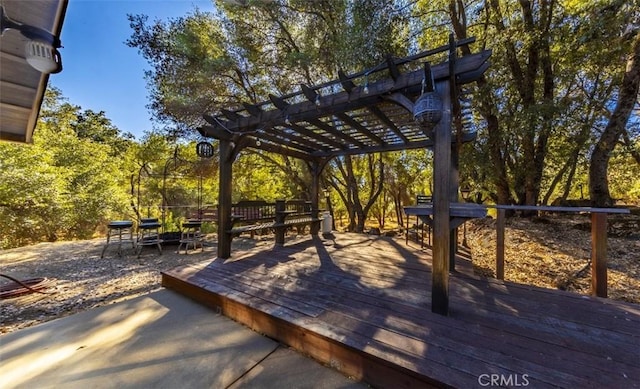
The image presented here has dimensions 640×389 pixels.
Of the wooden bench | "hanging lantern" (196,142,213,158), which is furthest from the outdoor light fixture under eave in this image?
"hanging lantern" (196,142,213,158)

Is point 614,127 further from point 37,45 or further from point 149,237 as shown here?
point 149,237

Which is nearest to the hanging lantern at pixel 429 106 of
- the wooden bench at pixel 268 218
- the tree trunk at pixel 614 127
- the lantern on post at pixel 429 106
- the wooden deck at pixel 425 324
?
the lantern on post at pixel 429 106

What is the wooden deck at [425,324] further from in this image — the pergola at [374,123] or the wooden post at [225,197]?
the wooden post at [225,197]

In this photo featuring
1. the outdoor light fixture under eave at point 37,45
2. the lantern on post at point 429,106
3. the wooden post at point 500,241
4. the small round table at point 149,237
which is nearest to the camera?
the outdoor light fixture under eave at point 37,45

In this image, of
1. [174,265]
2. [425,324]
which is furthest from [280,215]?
[425,324]

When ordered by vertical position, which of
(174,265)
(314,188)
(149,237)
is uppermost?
(314,188)

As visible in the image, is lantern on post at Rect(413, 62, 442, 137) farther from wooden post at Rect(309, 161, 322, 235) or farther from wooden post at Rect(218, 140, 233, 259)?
wooden post at Rect(309, 161, 322, 235)

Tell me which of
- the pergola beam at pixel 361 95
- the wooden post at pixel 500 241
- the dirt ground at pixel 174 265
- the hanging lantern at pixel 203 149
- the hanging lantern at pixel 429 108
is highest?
the pergola beam at pixel 361 95

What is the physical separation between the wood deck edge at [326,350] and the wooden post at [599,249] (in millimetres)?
2450

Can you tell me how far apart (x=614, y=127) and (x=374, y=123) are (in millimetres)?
5274

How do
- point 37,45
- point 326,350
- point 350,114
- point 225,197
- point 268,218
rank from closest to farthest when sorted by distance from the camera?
point 37,45, point 326,350, point 350,114, point 225,197, point 268,218

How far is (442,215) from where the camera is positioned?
7.20 ft

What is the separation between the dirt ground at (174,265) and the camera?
3275 mm

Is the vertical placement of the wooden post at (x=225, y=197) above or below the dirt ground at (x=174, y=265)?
above
